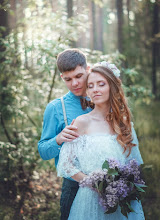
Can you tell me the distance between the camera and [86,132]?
2197 mm

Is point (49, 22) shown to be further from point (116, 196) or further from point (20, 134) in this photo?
point (116, 196)

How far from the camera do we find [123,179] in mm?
1931

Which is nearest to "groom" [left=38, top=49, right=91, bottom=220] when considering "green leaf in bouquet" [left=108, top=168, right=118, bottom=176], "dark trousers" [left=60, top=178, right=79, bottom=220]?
"dark trousers" [left=60, top=178, right=79, bottom=220]

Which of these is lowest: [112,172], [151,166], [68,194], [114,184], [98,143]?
[151,166]

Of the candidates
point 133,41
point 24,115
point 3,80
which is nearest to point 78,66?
point 24,115

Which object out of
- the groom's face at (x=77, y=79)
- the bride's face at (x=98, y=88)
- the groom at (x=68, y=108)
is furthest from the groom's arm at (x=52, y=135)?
the bride's face at (x=98, y=88)

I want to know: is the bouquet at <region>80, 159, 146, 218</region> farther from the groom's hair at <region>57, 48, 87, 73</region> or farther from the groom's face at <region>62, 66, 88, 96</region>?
the groom's hair at <region>57, 48, 87, 73</region>

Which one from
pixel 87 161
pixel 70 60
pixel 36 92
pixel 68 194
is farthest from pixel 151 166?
pixel 36 92

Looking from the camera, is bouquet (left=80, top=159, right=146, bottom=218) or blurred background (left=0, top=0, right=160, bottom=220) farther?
blurred background (left=0, top=0, right=160, bottom=220)

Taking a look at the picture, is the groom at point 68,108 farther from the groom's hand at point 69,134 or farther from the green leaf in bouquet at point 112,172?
the green leaf in bouquet at point 112,172

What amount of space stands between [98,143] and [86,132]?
0.55 feet

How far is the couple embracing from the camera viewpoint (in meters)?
2.12

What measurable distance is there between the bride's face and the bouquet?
65 centimetres

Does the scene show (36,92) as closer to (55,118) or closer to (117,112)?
(55,118)
